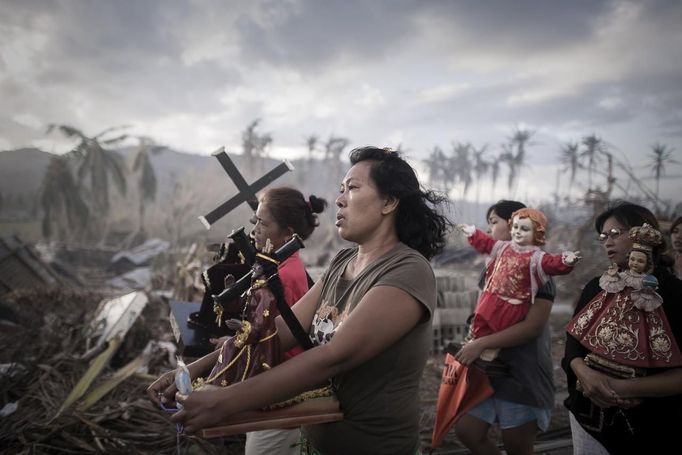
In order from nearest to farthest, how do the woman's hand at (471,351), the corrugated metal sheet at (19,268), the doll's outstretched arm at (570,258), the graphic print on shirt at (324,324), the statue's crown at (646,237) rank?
1. the graphic print on shirt at (324,324)
2. the statue's crown at (646,237)
3. the doll's outstretched arm at (570,258)
4. the woman's hand at (471,351)
5. the corrugated metal sheet at (19,268)

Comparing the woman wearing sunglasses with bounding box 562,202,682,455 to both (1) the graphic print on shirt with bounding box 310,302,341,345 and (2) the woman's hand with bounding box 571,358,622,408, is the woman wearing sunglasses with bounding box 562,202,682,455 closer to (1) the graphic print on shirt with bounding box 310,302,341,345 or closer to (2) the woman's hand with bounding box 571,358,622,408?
(2) the woman's hand with bounding box 571,358,622,408

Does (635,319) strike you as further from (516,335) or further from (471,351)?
(471,351)

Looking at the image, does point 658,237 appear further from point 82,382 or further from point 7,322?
point 7,322

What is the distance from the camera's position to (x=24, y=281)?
1093 cm

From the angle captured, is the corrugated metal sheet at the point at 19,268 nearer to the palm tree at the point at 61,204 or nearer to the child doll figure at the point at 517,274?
the child doll figure at the point at 517,274

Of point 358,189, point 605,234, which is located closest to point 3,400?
point 358,189

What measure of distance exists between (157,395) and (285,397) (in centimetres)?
93

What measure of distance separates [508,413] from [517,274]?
3.15ft

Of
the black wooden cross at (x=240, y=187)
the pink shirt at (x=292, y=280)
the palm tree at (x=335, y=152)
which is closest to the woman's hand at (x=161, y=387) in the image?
the pink shirt at (x=292, y=280)

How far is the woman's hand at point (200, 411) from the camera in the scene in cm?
139

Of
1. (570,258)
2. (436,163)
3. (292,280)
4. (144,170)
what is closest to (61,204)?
(144,170)

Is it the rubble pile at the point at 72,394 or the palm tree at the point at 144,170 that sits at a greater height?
the palm tree at the point at 144,170

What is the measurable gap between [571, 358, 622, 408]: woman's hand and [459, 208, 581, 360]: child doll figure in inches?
30.9

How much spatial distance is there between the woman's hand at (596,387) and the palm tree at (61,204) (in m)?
26.3
